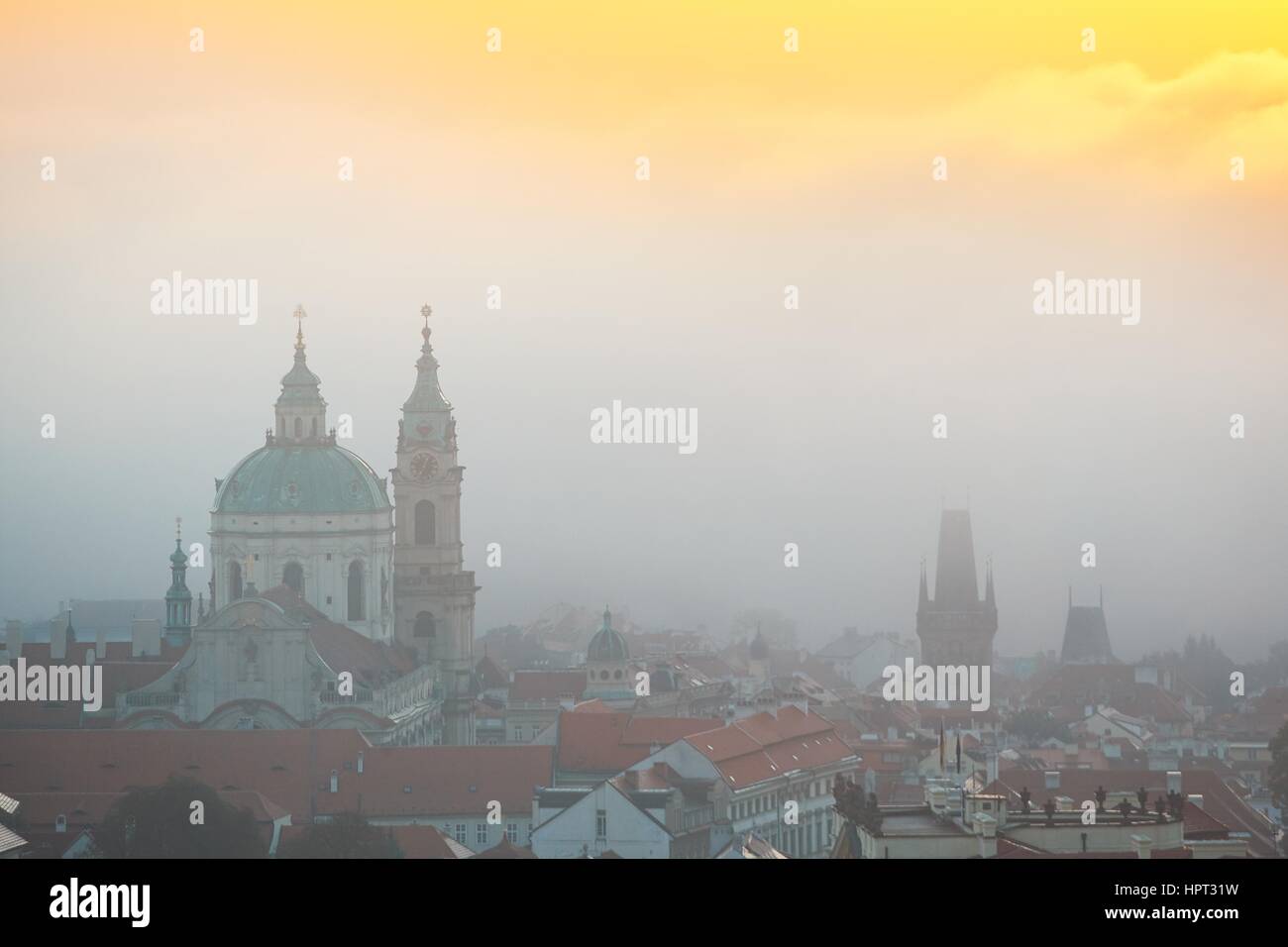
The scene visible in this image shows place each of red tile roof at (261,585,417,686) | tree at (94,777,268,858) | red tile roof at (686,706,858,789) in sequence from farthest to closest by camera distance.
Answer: red tile roof at (261,585,417,686) → red tile roof at (686,706,858,789) → tree at (94,777,268,858)

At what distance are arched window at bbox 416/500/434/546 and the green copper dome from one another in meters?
4.12

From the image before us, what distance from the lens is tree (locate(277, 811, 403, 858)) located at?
135 ft

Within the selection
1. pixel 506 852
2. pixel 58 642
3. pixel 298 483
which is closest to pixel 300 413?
pixel 298 483

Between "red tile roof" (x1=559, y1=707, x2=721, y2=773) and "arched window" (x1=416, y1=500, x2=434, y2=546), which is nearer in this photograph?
"red tile roof" (x1=559, y1=707, x2=721, y2=773)

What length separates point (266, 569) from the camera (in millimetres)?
66188

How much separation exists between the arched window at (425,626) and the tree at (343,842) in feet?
87.3

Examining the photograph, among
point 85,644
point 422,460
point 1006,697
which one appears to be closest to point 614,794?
point 422,460

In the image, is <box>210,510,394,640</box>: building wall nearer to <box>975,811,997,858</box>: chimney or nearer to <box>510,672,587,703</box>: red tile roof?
<box>510,672,587,703</box>: red tile roof

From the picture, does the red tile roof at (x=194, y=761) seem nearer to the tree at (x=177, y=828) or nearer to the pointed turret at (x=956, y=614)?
the tree at (x=177, y=828)

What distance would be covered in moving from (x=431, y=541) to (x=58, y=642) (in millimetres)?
12418

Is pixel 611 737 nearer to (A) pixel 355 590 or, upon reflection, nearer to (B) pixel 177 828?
(A) pixel 355 590

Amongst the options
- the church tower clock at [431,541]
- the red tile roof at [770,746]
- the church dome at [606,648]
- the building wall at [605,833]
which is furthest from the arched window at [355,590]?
the building wall at [605,833]

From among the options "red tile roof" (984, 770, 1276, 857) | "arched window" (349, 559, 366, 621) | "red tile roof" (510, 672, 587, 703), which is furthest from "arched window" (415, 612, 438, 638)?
"red tile roof" (984, 770, 1276, 857)

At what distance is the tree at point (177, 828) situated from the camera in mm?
41438
